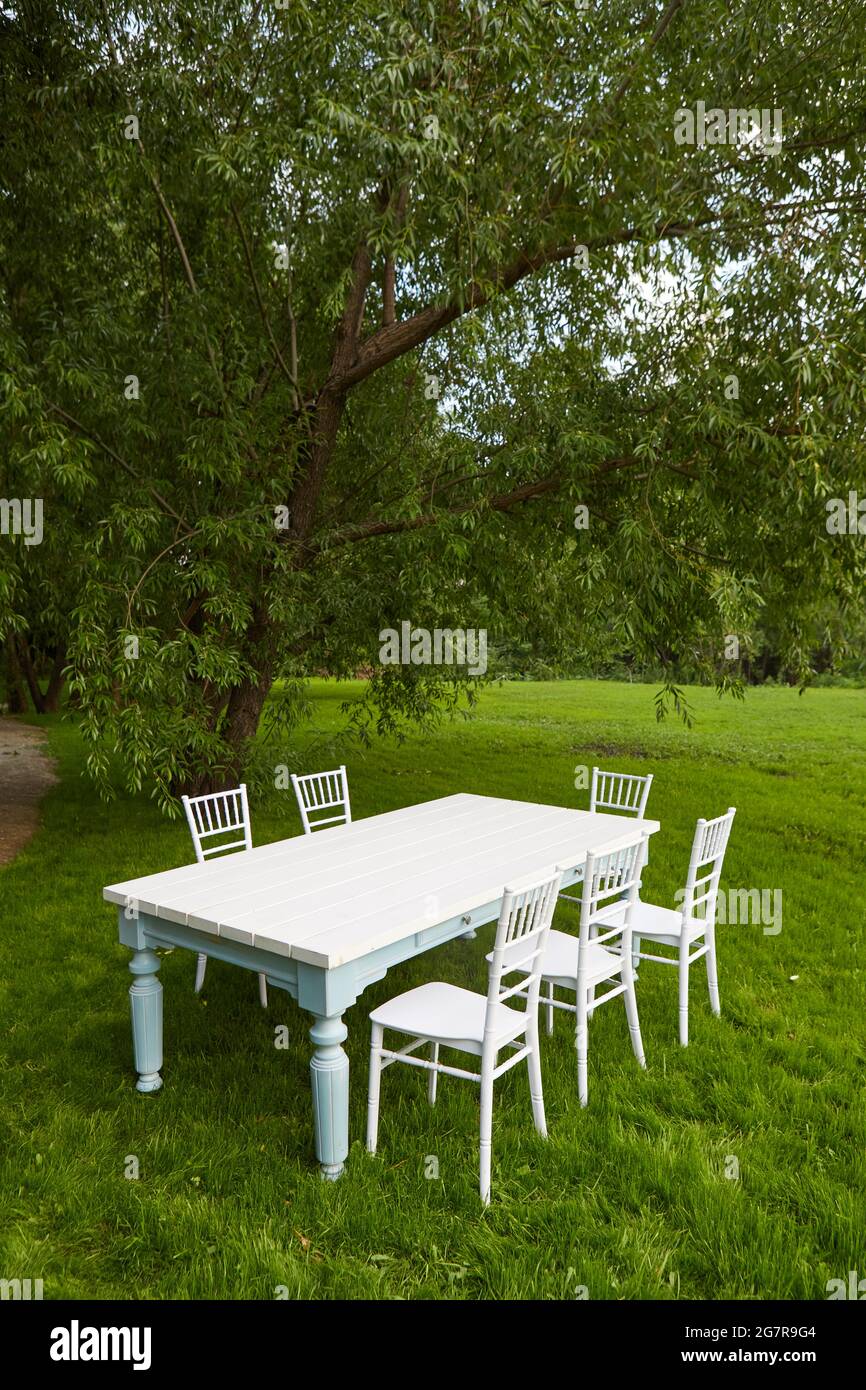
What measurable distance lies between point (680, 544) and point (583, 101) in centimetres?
303

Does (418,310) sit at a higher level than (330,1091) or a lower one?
higher

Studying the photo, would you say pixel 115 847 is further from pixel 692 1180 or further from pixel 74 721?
pixel 74 721

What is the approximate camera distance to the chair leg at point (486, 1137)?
2.99 m

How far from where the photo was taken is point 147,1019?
12.0 feet

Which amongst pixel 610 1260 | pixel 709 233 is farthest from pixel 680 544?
pixel 610 1260

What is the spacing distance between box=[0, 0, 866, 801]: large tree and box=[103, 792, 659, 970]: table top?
1.70m

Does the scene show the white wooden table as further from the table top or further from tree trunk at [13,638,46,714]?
tree trunk at [13,638,46,714]

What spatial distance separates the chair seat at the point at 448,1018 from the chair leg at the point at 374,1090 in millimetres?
59

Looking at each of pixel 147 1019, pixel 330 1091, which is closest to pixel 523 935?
pixel 330 1091

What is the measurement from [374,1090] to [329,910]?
2.24 feet
